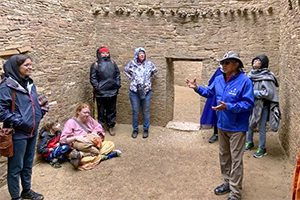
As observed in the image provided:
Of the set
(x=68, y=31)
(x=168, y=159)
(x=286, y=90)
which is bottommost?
(x=168, y=159)

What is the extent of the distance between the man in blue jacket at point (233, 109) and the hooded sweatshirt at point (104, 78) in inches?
101

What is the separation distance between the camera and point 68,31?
18.3 feet

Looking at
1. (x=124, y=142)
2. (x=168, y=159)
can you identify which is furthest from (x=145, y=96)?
(x=168, y=159)

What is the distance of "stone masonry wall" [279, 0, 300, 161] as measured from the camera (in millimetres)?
4422

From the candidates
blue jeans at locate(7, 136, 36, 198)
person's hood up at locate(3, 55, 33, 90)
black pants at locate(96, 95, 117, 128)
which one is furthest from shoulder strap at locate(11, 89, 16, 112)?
black pants at locate(96, 95, 117, 128)

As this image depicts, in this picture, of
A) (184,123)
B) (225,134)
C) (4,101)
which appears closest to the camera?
(4,101)

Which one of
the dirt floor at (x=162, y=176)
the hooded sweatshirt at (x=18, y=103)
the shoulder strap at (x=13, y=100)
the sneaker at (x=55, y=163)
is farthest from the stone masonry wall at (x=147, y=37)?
the shoulder strap at (x=13, y=100)

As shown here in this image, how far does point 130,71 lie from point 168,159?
185 centimetres

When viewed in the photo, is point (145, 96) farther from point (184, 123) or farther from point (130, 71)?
point (184, 123)

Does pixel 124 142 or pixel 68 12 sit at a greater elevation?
pixel 68 12

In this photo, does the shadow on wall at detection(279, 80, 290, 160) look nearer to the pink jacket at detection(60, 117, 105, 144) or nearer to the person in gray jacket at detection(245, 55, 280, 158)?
the person in gray jacket at detection(245, 55, 280, 158)

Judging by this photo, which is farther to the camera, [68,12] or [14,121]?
[68,12]

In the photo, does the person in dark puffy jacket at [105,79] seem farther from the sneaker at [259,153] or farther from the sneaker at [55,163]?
the sneaker at [259,153]

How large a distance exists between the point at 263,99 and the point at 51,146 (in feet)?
10.3
